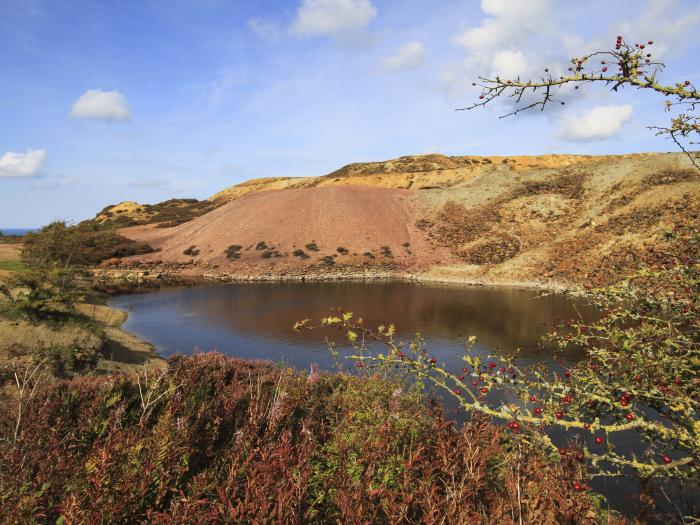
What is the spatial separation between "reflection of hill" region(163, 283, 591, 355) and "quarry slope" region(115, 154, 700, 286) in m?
7.05

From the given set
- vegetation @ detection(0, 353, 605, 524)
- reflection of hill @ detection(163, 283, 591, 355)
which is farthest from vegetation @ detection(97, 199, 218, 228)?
vegetation @ detection(0, 353, 605, 524)

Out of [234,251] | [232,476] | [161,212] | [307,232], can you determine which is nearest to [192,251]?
[234,251]

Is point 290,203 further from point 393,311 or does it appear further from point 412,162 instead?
point 412,162

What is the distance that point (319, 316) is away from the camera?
27891mm

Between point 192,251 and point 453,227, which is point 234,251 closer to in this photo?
point 192,251

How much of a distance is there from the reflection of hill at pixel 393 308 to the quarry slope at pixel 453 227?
7052mm

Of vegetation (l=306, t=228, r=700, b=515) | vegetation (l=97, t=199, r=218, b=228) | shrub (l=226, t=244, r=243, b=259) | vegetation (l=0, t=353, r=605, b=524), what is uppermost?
vegetation (l=97, t=199, r=218, b=228)

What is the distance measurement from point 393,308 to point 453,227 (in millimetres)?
29493

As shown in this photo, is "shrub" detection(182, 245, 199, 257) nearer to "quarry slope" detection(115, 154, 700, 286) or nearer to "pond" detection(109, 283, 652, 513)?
"quarry slope" detection(115, 154, 700, 286)

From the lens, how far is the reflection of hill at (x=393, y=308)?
24188 millimetres

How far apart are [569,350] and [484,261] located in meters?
28.9

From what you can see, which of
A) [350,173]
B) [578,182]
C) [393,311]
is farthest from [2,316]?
[350,173]

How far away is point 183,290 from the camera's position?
131ft

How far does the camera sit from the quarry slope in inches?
1695
